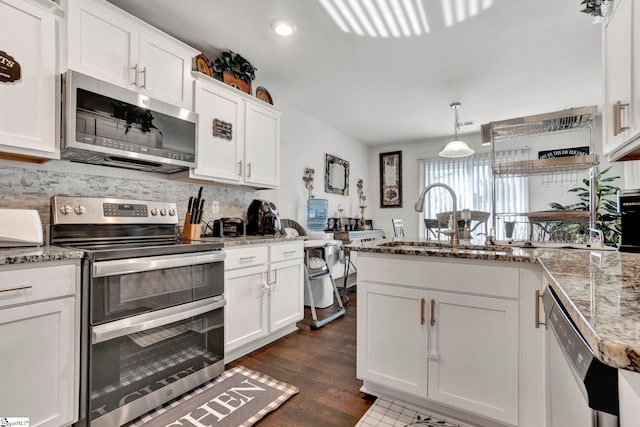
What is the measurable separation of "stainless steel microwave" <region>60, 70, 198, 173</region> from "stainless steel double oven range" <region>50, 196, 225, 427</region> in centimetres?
29

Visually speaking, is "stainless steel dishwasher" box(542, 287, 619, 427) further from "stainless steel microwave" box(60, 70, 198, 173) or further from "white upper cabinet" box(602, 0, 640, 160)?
"stainless steel microwave" box(60, 70, 198, 173)

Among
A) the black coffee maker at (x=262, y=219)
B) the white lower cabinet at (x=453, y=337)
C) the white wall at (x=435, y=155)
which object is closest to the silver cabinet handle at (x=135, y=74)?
the black coffee maker at (x=262, y=219)

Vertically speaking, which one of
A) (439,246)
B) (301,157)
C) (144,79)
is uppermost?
(144,79)

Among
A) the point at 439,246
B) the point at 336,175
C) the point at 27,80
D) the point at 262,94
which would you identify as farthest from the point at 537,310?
the point at 336,175

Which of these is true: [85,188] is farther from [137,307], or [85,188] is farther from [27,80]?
[137,307]

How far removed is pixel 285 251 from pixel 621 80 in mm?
2321

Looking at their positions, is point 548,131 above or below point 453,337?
above

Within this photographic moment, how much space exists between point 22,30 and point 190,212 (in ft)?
4.35

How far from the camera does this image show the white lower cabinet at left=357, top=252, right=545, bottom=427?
1.41 meters

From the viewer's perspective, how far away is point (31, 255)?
1303 millimetres

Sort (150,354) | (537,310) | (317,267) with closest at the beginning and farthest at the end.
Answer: (537,310)
(150,354)
(317,267)

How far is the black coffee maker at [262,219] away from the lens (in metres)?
2.89

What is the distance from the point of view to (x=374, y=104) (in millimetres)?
3885

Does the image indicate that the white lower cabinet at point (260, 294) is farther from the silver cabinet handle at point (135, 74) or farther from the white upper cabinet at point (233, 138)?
the silver cabinet handle at point (135, 74)
